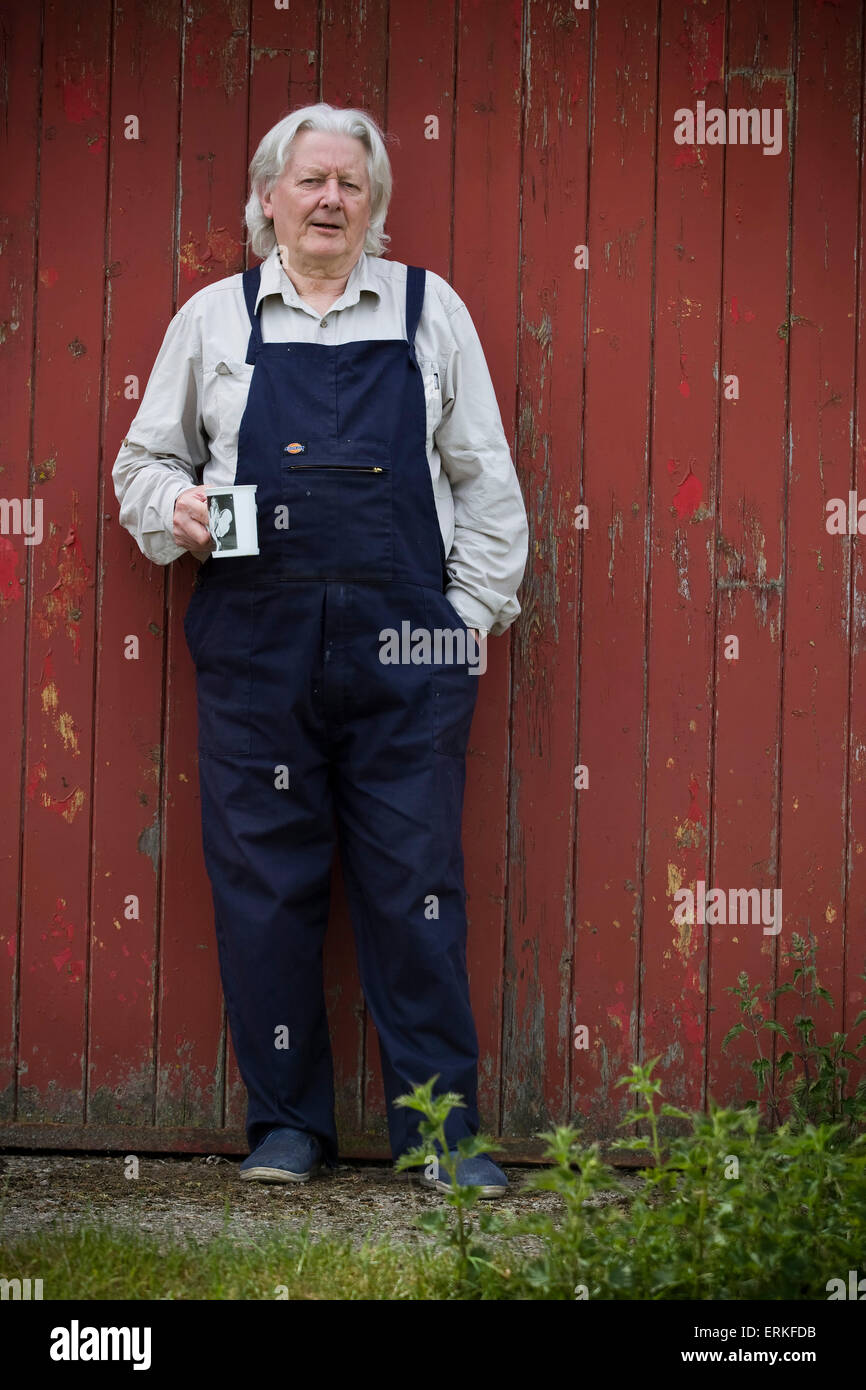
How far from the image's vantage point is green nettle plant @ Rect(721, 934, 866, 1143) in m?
3.15

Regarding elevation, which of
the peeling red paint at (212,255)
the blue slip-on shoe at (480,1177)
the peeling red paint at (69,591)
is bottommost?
the blue slip-on shoe at (480,1177)

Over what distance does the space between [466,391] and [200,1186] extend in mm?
1852

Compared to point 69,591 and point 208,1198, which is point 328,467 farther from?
point 208,1198

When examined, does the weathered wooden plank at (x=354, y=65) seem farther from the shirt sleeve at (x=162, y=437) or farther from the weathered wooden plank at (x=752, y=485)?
the weathered wooden plank at (x=752, y=485)

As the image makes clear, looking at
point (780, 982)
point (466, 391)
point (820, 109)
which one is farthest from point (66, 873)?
→ point (820, 109)

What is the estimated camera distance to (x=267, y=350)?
301 centimetres

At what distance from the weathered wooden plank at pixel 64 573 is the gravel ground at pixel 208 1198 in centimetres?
27

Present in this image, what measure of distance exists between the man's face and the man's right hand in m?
0.60

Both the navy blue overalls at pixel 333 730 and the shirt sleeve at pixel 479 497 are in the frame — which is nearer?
the navy blue overalls at pixel 333 730

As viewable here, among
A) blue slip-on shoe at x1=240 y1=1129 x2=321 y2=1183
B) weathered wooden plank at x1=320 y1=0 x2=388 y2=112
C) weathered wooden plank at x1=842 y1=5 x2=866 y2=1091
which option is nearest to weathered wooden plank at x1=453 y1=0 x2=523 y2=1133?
weathered wooden plank at x1=320 y1=0 x2=388 y2=112

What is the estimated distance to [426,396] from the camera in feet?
9.96

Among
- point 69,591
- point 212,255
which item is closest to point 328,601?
point 69,591

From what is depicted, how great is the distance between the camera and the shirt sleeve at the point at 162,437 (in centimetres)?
302

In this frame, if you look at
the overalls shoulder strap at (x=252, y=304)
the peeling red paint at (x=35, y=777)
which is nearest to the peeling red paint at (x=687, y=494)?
the overalls shoulder strap at (x=252, y=304)
